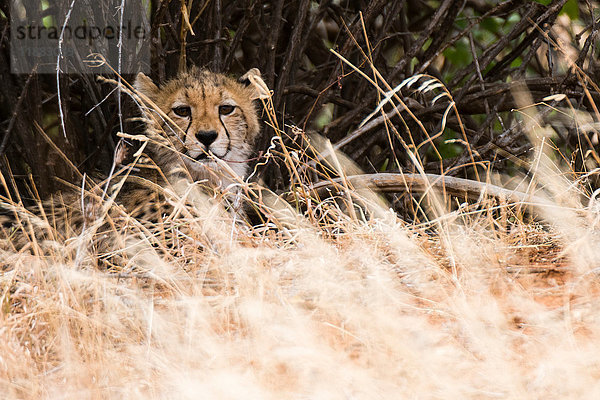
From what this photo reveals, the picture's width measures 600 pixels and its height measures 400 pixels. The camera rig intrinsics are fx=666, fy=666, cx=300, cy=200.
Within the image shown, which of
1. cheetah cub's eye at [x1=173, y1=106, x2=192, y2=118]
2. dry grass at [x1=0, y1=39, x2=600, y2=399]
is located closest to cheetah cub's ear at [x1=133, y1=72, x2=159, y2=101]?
cheetah cub's eye at [x1=173, y1=106, x2=192, y2=118]

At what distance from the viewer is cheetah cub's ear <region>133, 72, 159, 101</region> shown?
3379mm

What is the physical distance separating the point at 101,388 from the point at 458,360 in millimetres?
901

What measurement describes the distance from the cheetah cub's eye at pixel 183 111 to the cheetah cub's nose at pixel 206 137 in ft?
0.70

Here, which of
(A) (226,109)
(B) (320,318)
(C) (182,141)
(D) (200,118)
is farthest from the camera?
(A) (226,109)

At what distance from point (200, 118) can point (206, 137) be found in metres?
0.14

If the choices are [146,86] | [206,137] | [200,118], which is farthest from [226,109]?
[146,86]

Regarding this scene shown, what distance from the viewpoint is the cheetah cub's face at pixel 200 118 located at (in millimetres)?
3289

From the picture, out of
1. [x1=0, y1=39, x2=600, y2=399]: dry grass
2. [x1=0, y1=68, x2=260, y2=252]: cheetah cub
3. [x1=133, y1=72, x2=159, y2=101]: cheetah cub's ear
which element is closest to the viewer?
[x1=0, y1=39, x2=600, y2=399]: dry grass

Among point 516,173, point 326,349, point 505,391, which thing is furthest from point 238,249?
point 516,173

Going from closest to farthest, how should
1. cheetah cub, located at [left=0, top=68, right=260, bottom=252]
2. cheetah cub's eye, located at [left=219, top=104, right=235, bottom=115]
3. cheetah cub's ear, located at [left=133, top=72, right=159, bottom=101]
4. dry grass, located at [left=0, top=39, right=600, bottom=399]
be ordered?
dry grass, located at [left=0, top=39, right=600, bottom=399] → cheetah cub, located at [left=0, top=68, right=260, bottom=252] → cheetah cub's ear, located at [left=133, top=72, right=159, bottom=101] → cheetah cub's eye, located at [left=219, top=104, right=235, bottom=115]

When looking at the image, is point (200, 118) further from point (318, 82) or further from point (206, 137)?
point (318, 82)

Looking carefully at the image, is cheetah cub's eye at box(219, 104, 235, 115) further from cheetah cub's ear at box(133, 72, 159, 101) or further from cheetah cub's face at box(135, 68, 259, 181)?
cheetah cub's ear at box(133, 72, 159, 101)

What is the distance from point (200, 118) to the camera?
11.0ft

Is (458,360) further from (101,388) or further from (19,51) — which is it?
(19,51)
